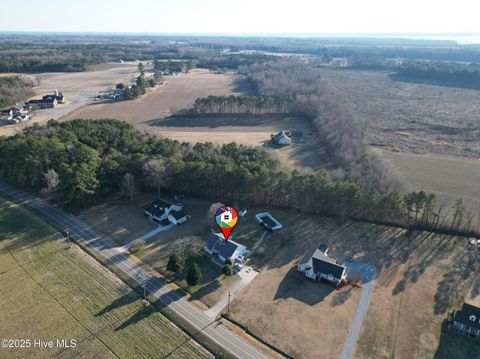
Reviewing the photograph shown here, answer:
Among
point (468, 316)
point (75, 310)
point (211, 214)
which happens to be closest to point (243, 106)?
point (211, 214)

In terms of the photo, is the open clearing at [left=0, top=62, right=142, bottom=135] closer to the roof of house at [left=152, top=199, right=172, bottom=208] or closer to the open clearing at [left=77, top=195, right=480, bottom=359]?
the roof of house at [left=152, top=199, right=172, bottom=208]

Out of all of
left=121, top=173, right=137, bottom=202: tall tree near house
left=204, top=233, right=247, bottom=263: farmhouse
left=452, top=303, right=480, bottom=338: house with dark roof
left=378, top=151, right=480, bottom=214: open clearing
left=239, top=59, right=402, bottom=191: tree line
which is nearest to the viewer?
left=452, top=303, right=480, bottom=338: house with dark roof

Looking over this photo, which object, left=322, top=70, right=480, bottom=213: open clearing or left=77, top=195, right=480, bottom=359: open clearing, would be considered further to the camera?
left=322, top=70, right=480, bottom=213: open clearing

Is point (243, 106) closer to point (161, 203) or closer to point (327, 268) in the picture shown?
point (161, 203)

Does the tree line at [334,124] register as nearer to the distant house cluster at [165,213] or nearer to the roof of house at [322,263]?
the roof of house at [322,263]

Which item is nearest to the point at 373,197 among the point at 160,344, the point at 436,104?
the point at 160,344

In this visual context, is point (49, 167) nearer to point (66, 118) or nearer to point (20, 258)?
point (20, 258)

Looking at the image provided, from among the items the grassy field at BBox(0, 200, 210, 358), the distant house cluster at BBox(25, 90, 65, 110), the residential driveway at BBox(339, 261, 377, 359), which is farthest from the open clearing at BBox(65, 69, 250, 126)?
the residential driveway at BBox(339, 261, 377, 359)
